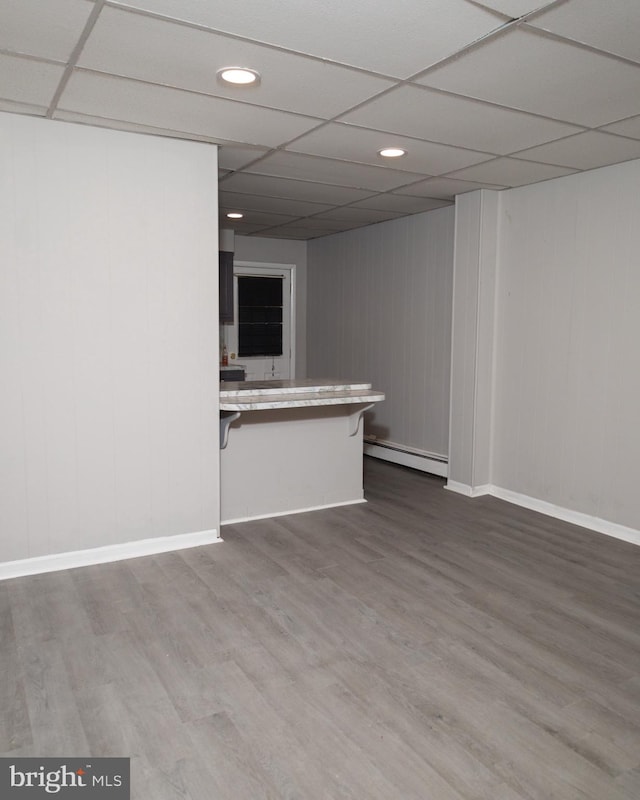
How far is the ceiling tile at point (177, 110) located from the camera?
285 cm

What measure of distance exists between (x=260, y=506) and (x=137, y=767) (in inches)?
100

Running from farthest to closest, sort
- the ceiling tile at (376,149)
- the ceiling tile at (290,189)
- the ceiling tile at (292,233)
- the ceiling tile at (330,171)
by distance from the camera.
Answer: the ceiling tile at (292,233), the ceiling tile at (290,189), the ceiling tile at (330,171), the ceiling tile at (376,149)

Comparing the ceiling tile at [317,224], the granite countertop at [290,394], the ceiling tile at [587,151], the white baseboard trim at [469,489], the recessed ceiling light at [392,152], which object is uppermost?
the ceiling tile at [317,224]

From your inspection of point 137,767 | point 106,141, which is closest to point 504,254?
point 106,141

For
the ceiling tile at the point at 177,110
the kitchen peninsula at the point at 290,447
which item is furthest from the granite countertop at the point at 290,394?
the ceiling tile at the point at 177,110

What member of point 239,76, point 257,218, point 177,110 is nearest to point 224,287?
point 257,218

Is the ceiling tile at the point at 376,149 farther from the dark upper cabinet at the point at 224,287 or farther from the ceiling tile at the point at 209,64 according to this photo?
the dark upper cabinet at the point at 224,287

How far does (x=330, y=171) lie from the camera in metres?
4.28

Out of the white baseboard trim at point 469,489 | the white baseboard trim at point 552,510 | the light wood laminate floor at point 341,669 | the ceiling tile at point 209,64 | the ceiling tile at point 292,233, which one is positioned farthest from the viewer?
the ceiling tile at point 292,233

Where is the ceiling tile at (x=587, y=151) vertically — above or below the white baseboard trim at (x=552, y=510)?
above

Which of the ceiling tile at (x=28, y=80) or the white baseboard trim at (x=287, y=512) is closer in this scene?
the ceiling tile at (x=28, y=80)

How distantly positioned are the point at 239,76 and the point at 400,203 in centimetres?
296

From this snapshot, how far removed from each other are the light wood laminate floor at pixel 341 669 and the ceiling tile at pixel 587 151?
2.42 metres

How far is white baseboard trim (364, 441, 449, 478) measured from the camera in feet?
18.9
